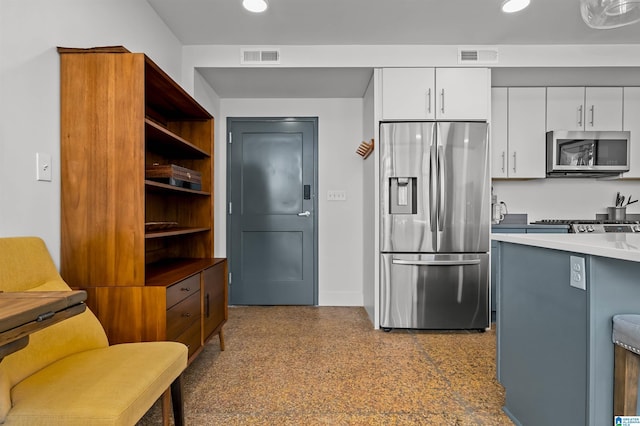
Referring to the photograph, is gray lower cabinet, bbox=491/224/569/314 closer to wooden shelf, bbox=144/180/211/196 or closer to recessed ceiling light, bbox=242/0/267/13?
wooden shelf, bbox=144/180/211/196

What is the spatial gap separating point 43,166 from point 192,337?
1134 mm

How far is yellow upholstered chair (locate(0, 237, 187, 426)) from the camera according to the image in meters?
1.00

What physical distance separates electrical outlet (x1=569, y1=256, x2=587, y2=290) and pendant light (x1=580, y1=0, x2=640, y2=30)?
106 cm

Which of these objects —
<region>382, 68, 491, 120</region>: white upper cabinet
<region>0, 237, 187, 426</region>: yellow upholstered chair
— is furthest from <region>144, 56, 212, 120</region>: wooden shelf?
<region>382, 68, 491, 120</region>: white upper cabinet

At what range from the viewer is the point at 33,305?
84 centimetres

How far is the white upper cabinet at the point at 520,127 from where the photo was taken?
3.50m

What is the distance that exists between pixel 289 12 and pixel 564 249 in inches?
92.4

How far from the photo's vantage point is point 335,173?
3.88 meters

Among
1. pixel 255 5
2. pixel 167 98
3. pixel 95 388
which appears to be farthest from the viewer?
pixel 255 5

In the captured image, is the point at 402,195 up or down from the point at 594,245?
up

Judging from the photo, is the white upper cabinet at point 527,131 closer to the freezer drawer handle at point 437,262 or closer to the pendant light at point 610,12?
the freezer drawer handle at point 437,262

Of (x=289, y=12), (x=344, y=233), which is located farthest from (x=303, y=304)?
(x=289, y=12)

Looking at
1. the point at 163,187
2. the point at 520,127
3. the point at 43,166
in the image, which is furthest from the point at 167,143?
the point at 520,127

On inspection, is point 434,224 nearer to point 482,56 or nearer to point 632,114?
point 482,56
